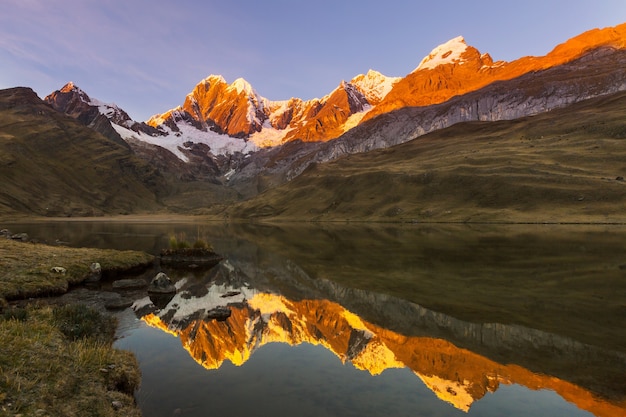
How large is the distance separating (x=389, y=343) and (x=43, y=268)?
94.4 feet

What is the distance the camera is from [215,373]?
53.2ft

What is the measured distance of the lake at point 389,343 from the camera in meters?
13.5

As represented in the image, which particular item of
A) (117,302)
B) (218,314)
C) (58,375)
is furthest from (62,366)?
(117,302)

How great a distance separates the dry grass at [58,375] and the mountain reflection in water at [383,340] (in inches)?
179

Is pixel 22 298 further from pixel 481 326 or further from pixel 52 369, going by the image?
pixel 481 326

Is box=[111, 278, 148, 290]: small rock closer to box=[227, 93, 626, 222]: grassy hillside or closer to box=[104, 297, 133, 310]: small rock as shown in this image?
box=[104, 297, 133, 310]: small rock

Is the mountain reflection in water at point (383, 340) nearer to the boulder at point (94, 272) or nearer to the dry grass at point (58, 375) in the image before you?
the dry grass at point (58, 375)

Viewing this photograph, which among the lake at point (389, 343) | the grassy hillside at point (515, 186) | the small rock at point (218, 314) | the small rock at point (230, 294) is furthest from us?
the grassy hillside at point (515, 186)

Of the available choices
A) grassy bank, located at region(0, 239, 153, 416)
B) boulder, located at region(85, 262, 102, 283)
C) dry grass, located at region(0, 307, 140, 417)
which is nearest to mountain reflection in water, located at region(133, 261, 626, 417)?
grassy bank, located at region(0, 239, 153, 416)

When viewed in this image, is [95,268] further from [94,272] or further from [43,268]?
[43,268]

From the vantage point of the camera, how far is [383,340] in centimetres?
1992

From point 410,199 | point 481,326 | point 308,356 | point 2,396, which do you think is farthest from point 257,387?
point 410,199

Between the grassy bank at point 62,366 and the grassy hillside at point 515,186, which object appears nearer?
the grassy bank at point 62,366

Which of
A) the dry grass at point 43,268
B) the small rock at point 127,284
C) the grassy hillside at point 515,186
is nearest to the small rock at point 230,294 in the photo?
the small rock at point 127,284
